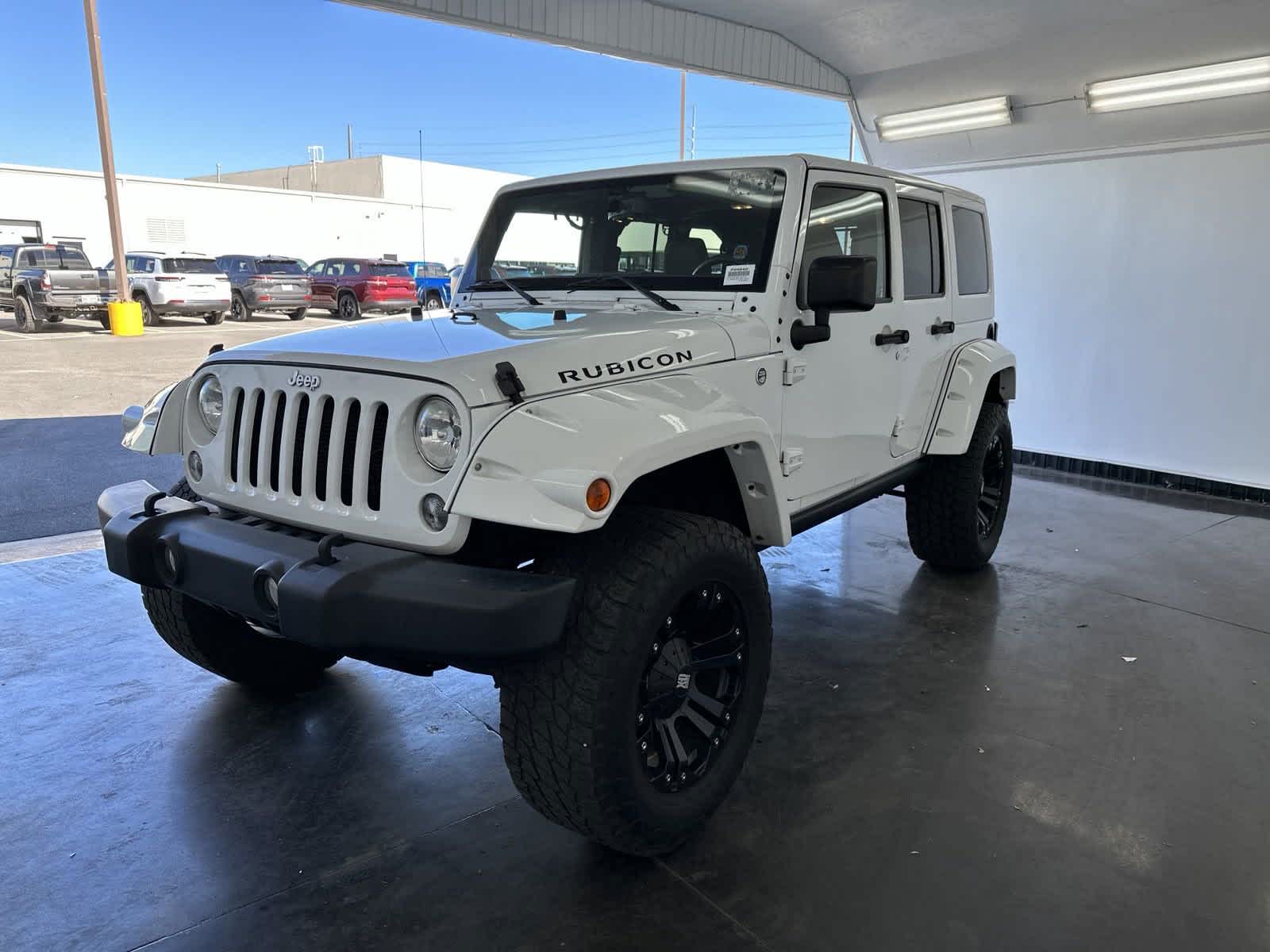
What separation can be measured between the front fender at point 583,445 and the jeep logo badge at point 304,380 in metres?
0.58

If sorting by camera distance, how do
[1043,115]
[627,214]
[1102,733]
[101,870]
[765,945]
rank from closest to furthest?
1. [765,945]
2. [101,870]
3. [1102,733]
4. [627,214]
5. [1043,115]

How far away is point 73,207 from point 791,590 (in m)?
29.4

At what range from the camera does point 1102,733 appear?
314 cm

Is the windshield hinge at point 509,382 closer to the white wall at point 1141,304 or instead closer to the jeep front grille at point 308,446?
the jeep front grille at point 308,446

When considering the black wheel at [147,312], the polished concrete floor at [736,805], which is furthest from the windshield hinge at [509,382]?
the black wheel at [147,312]

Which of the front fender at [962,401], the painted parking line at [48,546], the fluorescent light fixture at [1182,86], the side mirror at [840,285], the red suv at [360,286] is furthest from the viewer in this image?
the red suv at [360,286]

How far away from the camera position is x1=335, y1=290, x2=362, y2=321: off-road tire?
72.8 feet

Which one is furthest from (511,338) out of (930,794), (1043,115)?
(1043,115)

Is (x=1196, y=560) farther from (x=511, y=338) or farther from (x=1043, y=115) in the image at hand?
(x=511, y=338)

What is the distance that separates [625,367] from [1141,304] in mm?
6164

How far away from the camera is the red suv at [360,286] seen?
72.5ft

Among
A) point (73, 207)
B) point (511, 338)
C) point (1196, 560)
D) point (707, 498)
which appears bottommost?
point (1196, 560)

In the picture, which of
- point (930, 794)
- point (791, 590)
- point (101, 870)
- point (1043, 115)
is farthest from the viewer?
point (1043, 115)

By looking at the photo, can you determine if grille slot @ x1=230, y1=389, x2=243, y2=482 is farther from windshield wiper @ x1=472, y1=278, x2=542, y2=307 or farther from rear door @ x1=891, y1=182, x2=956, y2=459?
rear door @ x1=891, y1=182, x2=956, y2=459
